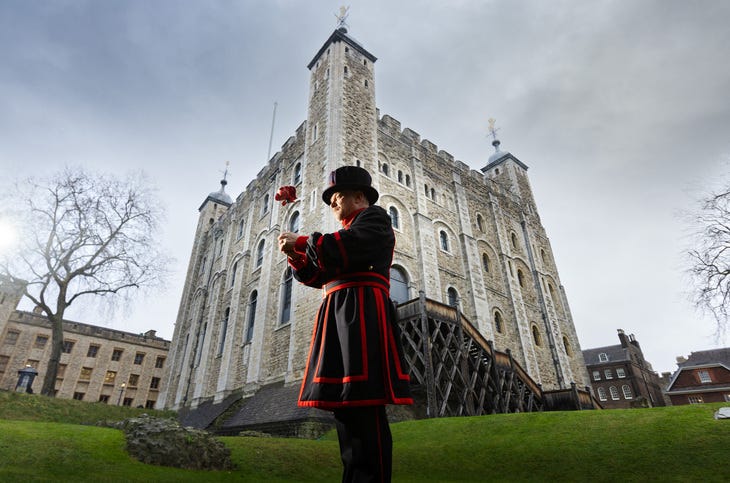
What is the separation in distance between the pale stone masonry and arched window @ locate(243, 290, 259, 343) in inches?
2.9

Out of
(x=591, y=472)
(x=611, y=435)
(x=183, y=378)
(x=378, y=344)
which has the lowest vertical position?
(x=591, y=472)

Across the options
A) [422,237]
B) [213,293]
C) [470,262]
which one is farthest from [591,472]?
[213,293]

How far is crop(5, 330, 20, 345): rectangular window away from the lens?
30.8m

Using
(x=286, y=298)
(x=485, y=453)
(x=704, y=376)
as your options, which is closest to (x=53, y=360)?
(x=286, y=298)

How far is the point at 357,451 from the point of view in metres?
2.01

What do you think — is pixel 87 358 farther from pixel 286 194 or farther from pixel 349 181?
pixel 349 181

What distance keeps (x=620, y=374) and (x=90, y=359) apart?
53237 mm

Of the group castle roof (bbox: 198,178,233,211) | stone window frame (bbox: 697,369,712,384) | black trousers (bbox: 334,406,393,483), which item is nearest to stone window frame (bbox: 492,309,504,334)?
black trousers (bbox: 334,406,393,483)

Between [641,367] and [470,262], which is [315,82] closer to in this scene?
[470,262]

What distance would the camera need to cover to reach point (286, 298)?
15609mm

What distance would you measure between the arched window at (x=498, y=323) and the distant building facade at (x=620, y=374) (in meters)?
30.7

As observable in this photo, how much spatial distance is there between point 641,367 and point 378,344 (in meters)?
54.3

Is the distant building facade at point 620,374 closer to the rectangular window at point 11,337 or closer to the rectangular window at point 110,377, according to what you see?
the rectangular window at point 110,377

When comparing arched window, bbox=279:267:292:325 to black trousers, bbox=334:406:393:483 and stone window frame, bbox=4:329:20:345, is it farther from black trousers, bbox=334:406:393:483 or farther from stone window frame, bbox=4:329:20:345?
stone window frame, bbox=4:329:20:345
